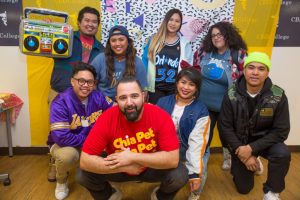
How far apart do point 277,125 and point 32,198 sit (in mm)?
1882

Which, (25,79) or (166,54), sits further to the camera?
(25,79)

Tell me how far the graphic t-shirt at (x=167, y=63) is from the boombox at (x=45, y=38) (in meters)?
0.74

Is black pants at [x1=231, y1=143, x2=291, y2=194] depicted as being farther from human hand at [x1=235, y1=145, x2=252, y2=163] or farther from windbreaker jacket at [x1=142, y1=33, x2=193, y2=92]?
windbreaker jacket at [x1=142, y1=33, x2=193, y2=92]

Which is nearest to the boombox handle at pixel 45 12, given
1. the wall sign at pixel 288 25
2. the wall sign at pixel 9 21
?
the wall sign at pixel 9 21

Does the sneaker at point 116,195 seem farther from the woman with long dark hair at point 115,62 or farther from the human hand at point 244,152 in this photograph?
the human hand at point 244,152

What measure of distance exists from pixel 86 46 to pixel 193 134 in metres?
1.16

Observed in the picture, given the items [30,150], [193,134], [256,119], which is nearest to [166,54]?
[193,134]

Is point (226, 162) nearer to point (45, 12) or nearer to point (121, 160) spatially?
point (121, 160)

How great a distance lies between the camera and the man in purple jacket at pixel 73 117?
1961 millimetres

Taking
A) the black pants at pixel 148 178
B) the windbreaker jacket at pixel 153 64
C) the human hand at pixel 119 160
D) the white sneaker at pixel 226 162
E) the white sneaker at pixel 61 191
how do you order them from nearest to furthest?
the human hand at pixel 119 160 → the black pants at pixel 148 178 → the white sneaker at pixel 61 191 → the windbreaker jacket at pixel 153 64 → the white sneaker at pixel 226 162

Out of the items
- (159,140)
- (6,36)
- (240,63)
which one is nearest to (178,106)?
(159,140)

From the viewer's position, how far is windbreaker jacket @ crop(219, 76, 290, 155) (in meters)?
2.03

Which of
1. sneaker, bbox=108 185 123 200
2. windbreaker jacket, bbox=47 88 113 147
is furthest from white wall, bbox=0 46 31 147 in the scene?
sneaker, bbox=108 185 123 200

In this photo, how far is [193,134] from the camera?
193 cm
